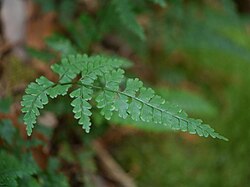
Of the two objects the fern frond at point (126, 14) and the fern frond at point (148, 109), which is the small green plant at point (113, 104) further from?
the fern frond at point (126, 14)

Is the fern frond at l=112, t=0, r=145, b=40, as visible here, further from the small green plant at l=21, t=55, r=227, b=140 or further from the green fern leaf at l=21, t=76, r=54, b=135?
the green fern leaf at l=21, t=76, r=54, b=135

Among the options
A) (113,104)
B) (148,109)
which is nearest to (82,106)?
(113,104)

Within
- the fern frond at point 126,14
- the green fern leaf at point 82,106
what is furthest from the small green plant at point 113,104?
the fern frond at point 126,14

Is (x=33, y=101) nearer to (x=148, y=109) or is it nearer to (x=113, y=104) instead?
(x=113, y=104)

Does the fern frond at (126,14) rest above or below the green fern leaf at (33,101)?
above

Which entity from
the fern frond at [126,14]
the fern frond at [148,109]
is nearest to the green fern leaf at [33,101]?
the fern frond at [148,109]

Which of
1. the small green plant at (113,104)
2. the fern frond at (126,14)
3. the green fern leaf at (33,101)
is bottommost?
the green fern leaf at (33,101)

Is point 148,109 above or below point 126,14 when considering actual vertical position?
below

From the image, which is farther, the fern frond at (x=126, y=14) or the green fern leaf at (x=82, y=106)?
the fern frond at (x=126, y=14)

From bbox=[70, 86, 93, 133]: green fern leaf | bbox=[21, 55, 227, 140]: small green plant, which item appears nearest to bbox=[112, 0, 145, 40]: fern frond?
bbox=[21, 55, 227, 140]: small green plant

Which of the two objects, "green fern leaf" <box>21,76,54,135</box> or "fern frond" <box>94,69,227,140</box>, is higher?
"fern frond" <box>94,69,227,140</box>

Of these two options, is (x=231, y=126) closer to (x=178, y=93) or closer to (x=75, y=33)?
(x=178, y=93)

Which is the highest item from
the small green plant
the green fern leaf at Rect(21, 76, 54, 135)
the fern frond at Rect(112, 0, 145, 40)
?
the fern frond at Rect(112, 0, 145, 40)
